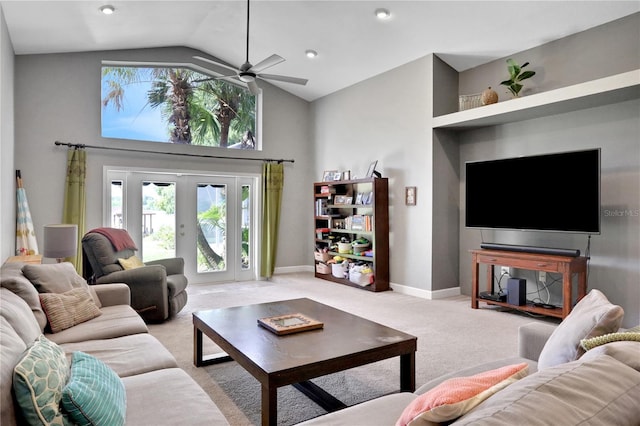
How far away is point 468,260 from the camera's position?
561 centimetres

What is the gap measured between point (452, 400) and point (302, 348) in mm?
1328

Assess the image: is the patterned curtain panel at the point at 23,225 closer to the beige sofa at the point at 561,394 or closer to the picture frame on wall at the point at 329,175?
the picture frame on wall at the point at 329,175

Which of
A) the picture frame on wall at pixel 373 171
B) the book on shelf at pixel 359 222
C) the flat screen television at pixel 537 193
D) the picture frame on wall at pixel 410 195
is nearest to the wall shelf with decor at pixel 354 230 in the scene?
the book on shelf at pixel 359 222

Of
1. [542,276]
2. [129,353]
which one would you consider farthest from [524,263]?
[129,353]

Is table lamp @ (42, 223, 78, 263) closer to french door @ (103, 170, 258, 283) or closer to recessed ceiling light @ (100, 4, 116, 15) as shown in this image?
french door @ (103, 170, 258, 283)

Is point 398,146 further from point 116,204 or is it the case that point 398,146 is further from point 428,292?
point 116,204

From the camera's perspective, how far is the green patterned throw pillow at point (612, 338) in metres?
1.25

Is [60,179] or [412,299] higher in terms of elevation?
[60,179]

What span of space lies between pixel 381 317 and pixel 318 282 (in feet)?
7.36

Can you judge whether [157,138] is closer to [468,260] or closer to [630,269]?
[468,260]

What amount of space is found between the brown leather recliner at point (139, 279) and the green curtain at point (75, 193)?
1.47 metres

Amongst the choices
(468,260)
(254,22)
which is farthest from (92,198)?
(468,260)

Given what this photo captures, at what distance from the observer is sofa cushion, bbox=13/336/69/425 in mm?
1190

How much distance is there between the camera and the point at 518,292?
177 inches
